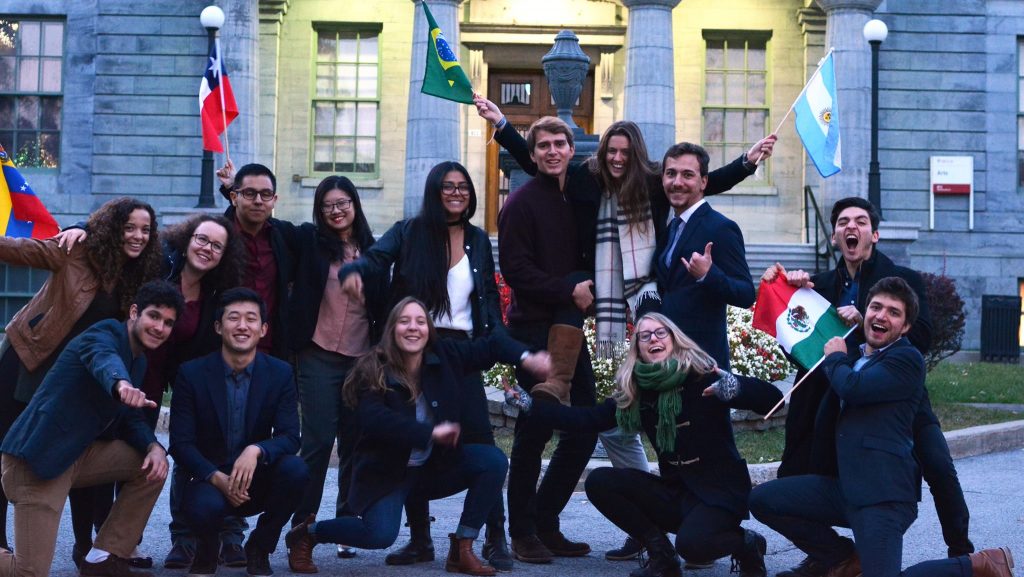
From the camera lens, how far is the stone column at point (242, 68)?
2031 cm

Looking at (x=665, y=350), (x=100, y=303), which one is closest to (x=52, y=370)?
(x=100, y=303)

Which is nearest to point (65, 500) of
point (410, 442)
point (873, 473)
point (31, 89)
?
point (410, 442)

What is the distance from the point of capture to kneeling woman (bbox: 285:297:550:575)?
21.4 feet

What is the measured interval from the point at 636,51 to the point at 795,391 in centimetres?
1382

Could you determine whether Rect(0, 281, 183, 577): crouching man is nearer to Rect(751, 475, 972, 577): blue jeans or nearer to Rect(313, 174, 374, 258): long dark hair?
Rect(313, 174, 374, 258): long dark hair

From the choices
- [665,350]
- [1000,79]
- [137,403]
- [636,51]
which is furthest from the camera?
[1000,79]

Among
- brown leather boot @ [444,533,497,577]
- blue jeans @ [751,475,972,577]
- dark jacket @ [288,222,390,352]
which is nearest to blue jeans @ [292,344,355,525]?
dark jacket @ [288,222,390,352]

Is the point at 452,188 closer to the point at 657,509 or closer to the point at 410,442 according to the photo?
the point at 410,442

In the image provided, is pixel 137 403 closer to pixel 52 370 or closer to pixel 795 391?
pixel 52 370

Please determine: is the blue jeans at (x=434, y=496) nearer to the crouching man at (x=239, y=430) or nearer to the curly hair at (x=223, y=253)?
the crouching man at (x=239, y=430)

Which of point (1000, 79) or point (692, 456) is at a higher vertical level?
point (1000, 79)

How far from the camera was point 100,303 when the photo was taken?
6.52 meters

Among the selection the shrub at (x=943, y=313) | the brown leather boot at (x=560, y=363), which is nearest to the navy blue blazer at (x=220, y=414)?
the brown leather boot at (x=560, y=363)

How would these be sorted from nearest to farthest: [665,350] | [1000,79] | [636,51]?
1. [665,350]
2. [636,51]
3. [1000,79]
